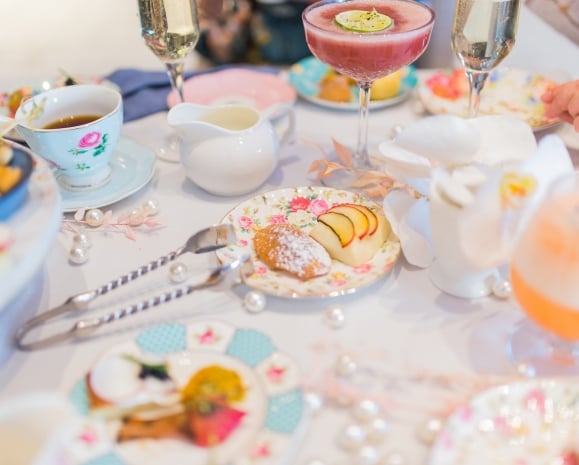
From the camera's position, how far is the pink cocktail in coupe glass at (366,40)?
979mm

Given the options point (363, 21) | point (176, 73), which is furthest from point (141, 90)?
point (363, 21)

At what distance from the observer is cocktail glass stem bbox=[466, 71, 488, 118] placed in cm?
106

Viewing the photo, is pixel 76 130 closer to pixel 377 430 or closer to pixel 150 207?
pixel 150 207

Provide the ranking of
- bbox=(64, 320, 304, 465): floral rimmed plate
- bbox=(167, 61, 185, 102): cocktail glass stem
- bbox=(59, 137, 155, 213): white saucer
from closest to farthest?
bbox=(64, 320, 304, 465): floral rimmed plate → bbox=(59, 137, 155, 213): white saucer → bbox=(167, 61, 185, 102): cocktail glass stem

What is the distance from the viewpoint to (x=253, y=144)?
1.01 metres

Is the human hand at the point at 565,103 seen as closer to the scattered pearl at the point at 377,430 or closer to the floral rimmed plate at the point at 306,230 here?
the floral rimmed plate at the point at 306,230

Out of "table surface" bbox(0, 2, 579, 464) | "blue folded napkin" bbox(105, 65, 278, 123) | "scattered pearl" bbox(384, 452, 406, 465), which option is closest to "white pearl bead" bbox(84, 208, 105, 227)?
"table surface" bbox(0, 2, 579, 464)

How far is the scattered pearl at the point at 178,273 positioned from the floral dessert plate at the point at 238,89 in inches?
21.4

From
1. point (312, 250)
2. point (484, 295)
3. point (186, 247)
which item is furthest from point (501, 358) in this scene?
point (186, 247)

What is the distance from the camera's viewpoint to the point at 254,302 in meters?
0.80

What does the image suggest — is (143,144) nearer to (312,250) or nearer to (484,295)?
(312,250)

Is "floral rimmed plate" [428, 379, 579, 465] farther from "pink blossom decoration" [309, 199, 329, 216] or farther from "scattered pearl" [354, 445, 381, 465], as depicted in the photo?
"pink blossom decoration" [309, 199, 329, 216]

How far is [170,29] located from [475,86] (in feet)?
1.78

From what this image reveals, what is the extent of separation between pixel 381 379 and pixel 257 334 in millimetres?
148
